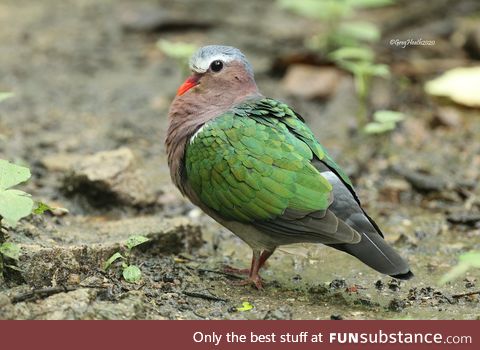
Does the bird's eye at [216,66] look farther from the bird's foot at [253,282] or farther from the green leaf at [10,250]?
the green leaf at [10,250]

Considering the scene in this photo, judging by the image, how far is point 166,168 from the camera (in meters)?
6.55

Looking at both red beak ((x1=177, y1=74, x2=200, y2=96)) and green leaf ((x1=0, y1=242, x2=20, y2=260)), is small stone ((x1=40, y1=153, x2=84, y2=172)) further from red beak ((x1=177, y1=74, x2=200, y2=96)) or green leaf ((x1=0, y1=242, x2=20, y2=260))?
green leaf ((x1=0, y1=242, x2=20, y2=260))

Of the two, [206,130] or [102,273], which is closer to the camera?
[102,273]

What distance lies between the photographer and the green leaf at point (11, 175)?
3.58 m

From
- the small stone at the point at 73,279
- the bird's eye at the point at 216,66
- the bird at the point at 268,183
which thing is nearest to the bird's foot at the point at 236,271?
the bird at the point at 268,183

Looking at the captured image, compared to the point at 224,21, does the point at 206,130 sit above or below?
below

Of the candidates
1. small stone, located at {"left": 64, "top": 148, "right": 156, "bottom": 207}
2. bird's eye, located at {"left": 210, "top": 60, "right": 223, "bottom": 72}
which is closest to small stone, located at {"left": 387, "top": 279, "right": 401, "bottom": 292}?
bird's eye, located at {"left": 210, "top": 60, "right": 223, "bottom": 72}

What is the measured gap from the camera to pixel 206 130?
4484mm

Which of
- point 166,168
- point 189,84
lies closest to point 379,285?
point 189,84

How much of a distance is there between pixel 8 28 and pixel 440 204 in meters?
5.29

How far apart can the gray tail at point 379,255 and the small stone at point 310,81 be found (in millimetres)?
3570

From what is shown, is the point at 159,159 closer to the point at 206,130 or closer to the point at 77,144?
the point at 77,144

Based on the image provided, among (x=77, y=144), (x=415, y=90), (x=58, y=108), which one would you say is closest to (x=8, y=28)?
(x=58, y=108)

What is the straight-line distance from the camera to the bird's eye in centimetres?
496
